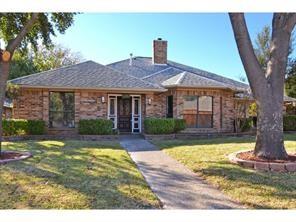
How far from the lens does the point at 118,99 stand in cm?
1795

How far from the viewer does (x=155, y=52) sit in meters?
23.8

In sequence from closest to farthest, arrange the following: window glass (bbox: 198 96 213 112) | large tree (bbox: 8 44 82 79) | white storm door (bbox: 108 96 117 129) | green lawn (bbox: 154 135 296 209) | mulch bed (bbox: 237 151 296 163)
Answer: green lawn (bbox: 154 135 296 209) → mulch bed (bbox: 237 151 296 163) → white storm door (bbox: 108 96 117 129) → window glass (bbox: 198 96 213 112) → large tree (bbox: 8 44 82 79)

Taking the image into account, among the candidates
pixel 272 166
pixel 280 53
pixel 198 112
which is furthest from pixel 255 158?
pixel 198 112

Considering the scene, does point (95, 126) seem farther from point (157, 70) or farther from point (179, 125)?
point (157, 70)

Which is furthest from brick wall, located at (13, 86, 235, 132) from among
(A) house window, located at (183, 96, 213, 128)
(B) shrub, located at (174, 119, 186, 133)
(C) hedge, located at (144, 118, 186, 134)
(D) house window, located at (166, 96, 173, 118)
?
(C) hedge, located at (144, 118, 186, 134)

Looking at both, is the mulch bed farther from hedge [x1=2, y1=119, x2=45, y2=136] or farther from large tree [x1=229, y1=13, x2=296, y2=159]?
hedge [x1=2, y1=119, x2=45, y2=136]

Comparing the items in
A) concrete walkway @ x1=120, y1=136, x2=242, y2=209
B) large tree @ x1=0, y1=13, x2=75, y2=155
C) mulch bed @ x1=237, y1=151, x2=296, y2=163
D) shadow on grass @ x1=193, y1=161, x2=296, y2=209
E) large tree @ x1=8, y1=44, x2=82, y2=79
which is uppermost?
large tree @ x1=8, y1=44, x2=82, y2=79

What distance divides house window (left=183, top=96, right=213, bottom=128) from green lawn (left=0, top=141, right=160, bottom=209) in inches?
370

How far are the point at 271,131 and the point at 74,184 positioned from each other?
490cm

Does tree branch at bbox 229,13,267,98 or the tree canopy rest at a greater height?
the tree canopy

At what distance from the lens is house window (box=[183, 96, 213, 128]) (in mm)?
17922

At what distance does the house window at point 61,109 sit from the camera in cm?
1684

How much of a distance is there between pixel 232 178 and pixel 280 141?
7.41 feet

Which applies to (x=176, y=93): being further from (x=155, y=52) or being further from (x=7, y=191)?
(x=7, y=191)
